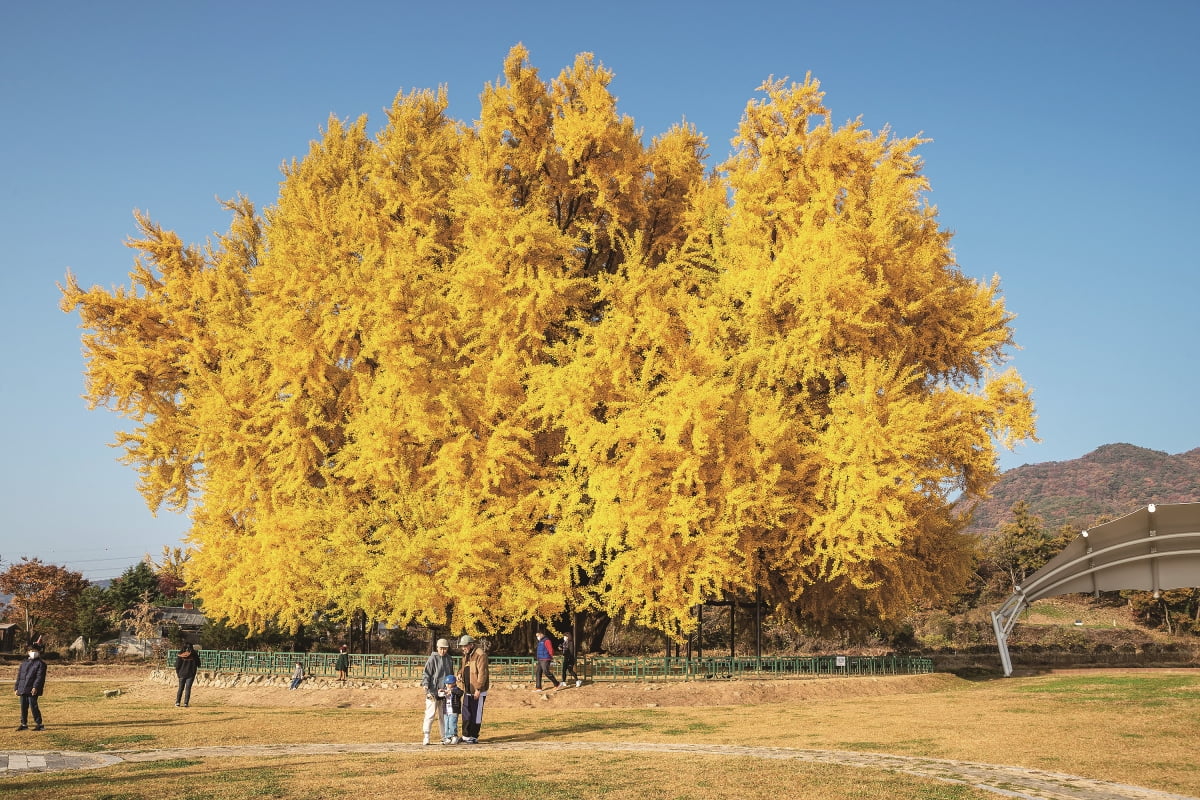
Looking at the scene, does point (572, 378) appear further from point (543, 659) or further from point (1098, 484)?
point (1098, 484)

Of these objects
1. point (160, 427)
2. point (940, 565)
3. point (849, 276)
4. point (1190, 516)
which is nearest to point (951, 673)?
point (940, 565)

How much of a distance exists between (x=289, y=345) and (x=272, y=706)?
10202 millimetres

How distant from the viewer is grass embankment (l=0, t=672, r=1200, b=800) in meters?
9.54

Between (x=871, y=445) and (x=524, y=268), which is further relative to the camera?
(x=524, y=268)

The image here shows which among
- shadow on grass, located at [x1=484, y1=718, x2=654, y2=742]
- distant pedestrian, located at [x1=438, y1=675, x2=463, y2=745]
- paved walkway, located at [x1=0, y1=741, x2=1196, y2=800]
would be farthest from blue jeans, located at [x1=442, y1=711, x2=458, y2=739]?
shadow on grass, located at [x1=484, y1=718, x2=654, y2=742]

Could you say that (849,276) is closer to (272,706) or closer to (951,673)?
(951,673)

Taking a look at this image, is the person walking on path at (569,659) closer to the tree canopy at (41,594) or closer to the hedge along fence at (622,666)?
the hedge along fence at (622,666)

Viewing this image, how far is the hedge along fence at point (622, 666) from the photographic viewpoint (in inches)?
957

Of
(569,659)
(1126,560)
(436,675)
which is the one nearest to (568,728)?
(436,675)

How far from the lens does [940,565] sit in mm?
27547

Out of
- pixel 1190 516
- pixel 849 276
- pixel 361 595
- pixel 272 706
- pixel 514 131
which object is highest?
pixel 514 131

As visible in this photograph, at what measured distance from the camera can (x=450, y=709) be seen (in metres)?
14.2

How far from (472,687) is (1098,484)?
13012cm

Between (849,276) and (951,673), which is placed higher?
(849,276)
